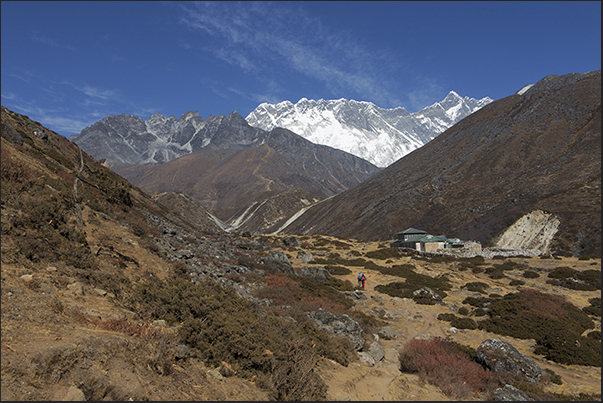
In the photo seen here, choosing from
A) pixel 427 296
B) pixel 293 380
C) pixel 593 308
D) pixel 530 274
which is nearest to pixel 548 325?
pixel 593 308

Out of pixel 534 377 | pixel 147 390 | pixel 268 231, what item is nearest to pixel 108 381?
pixel 147 390

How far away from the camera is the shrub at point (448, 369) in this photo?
29.9 ft

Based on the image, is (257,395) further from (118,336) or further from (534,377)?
(534,377)

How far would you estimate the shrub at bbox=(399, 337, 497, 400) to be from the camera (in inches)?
359

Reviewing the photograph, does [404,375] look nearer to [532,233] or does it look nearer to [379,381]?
[379,381]

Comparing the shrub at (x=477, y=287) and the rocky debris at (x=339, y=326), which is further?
the shrub at (x=477, y=287)

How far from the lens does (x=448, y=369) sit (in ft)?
32.3

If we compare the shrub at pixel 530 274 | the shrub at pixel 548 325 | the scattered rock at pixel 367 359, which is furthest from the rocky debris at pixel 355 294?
the shrub at pixel 530 274

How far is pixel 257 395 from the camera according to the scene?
6.94 m

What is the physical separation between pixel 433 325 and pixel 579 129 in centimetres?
8555

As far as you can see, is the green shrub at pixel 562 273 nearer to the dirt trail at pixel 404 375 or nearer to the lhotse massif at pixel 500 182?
the dirt trail at pixel 404 375

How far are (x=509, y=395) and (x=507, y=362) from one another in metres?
1.89

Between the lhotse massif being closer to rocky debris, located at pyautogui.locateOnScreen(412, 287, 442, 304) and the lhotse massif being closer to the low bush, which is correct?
the low bush

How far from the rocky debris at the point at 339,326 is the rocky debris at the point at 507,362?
413cm
